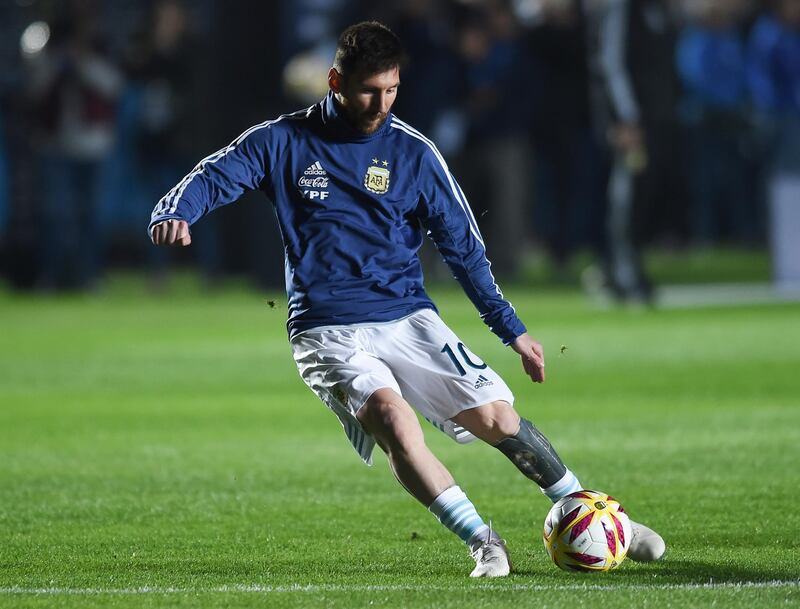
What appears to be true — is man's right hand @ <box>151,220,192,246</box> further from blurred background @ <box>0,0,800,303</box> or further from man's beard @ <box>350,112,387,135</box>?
blurred background @ <box>0,0,800,303</box>

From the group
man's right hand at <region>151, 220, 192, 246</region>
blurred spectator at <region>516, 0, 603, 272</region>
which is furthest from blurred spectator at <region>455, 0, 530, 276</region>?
man's right hand at <region>151, 220, 192, 246</region>

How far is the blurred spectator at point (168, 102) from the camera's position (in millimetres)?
21875

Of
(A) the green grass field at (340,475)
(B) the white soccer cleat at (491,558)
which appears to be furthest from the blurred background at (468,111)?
(B) the white soccer cleat at (491,558)

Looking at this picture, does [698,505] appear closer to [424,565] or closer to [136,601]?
[424,565]

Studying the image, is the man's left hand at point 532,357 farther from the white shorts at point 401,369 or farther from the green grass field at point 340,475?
the green grass field at point 340,475

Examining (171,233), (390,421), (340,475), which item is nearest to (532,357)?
(390,421)

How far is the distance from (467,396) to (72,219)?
50.9ft

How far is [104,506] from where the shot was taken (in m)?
8.13

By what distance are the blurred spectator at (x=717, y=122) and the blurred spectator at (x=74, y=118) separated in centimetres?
719

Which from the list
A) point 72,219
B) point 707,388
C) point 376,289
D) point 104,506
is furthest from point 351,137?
point 72,219

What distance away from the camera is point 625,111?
683 inches

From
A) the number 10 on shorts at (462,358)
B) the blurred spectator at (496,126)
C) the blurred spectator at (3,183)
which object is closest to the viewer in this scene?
the number 10 on shorts at (462,358)

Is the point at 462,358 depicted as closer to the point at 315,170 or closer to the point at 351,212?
the point at 351,212

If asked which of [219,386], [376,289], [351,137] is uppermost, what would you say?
[351,137]
